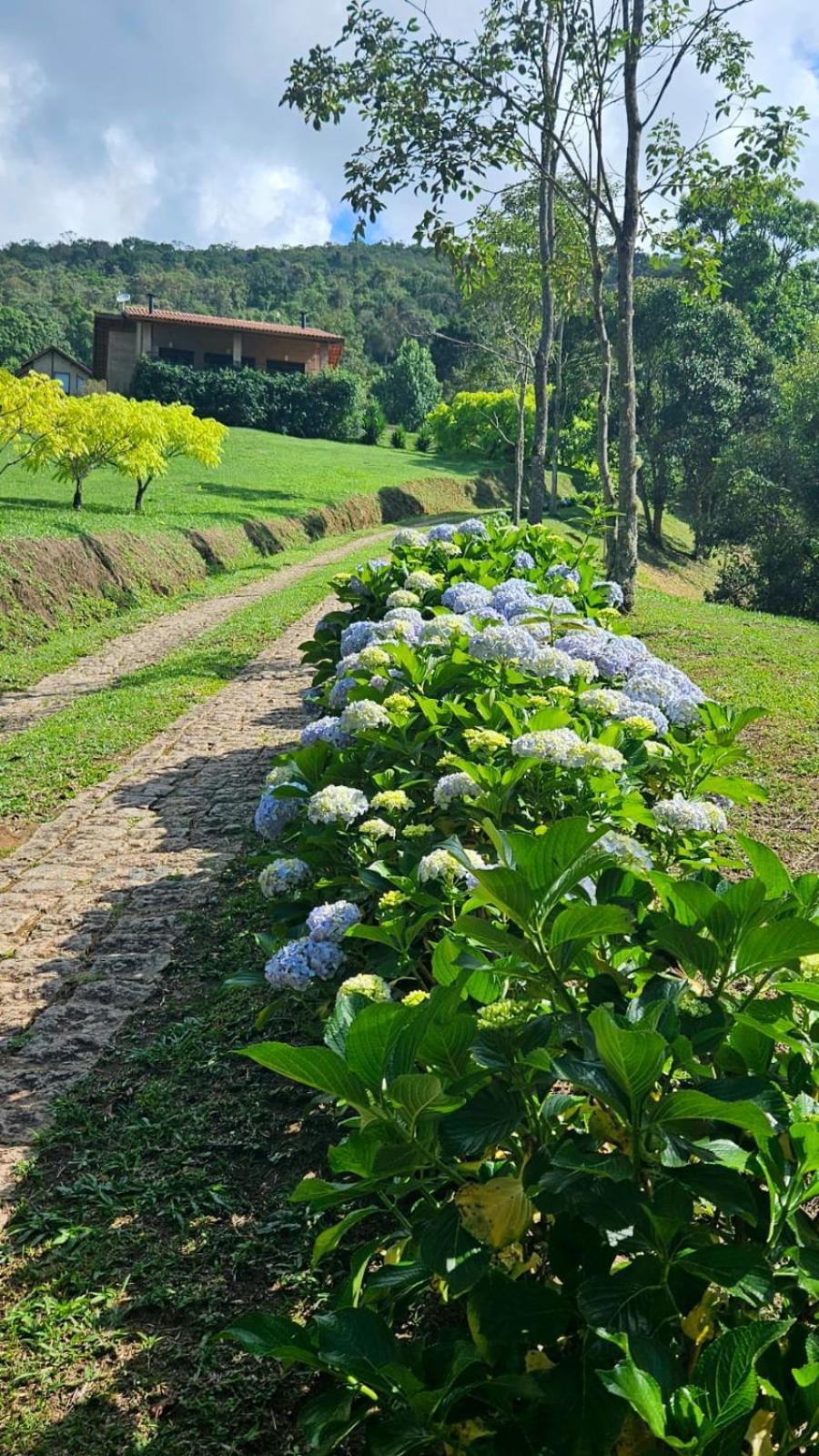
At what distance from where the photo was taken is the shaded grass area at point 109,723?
6457mm

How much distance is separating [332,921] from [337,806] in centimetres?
41

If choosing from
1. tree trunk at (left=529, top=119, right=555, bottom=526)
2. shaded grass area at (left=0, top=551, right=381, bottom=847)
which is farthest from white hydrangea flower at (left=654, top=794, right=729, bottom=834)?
tree trunk at (left=529, top=119, right=555, bottom=526)

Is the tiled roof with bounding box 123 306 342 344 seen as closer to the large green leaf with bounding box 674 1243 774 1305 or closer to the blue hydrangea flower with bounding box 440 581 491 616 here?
the blue hydrangea flower with bounding box 440 581 491 616

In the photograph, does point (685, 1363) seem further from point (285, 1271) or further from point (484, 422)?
point (484, 422)

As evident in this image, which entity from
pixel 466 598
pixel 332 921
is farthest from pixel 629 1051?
pixel 466 598

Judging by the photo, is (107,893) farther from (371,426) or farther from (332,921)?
(371,426)

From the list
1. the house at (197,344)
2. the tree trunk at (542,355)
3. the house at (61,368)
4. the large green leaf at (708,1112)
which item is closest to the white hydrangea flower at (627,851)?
the large green leaf at (708,1112)

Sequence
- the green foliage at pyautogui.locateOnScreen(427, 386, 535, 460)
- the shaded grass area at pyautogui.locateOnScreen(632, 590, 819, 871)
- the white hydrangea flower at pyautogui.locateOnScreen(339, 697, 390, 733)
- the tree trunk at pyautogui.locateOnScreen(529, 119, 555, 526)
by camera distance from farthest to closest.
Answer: the green foliage at pyautogui.locateOnScreen(427, 386, 535, 460) → the tree trunk at pyautogui.locateOnScreen(529, 119, 555, 526) → the shaded grass area at pyautogui.locateOnScreen(632, 590, 819, 871) → the white hydrangea flower at pyautogui.locateOnScreen(339, 697, 390, 733)

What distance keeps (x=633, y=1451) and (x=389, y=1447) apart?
0.33 m

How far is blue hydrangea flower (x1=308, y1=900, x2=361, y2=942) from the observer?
273cm

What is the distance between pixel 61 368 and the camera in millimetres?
40812

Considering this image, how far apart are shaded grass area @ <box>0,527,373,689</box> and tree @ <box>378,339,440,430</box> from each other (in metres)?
38.9

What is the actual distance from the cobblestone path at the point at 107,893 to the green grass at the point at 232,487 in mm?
7473

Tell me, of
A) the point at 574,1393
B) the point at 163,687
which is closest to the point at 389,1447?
the point at 574,1393
